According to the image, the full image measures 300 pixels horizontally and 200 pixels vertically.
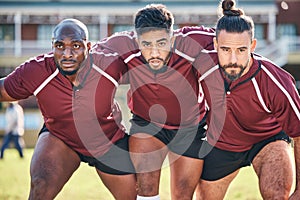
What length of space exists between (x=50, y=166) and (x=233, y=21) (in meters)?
2.14

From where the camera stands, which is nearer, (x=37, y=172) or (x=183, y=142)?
(x=37, y=172)

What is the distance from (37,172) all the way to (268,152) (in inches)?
83.3

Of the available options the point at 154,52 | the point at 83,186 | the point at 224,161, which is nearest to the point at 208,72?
the point at 154,52

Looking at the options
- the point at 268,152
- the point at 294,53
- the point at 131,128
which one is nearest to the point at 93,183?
the point at 131,128

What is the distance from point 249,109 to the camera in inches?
236

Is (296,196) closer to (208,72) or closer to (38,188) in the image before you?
(208,72)

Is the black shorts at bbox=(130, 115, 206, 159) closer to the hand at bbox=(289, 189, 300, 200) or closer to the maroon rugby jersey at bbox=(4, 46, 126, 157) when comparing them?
the maroon rugby jersey at bbox=(4, 46, 126, 157)

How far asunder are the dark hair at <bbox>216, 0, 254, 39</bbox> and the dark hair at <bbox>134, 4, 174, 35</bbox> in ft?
1.61

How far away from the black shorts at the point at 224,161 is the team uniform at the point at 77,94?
39.5 inches

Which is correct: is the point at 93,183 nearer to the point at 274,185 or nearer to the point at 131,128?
the point at 131,128

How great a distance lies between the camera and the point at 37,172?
242 inches

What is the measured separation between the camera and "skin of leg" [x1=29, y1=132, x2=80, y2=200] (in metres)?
6.10

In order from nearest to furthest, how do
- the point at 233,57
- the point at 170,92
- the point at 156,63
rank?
the point at 233,57 < the point at 156,63 < the point at 170,92

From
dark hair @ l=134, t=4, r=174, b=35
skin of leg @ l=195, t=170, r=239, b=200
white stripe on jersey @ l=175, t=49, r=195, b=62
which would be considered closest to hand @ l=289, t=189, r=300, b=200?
skin of leg @ l=195, t=170, r=239, b=200
